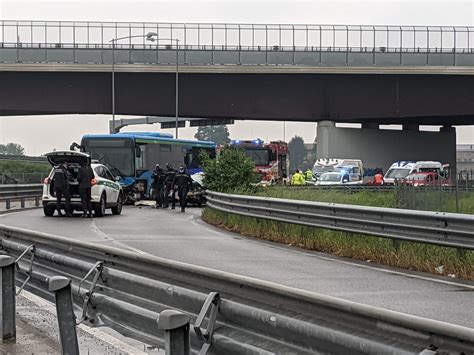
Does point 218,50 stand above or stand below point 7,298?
above

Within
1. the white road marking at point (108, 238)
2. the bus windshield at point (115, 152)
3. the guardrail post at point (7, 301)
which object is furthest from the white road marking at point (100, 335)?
the bus windshield at point (115, 152)

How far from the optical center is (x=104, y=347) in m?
6.71

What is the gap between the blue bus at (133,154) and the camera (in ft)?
111

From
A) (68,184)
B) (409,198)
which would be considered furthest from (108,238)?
(68,184)

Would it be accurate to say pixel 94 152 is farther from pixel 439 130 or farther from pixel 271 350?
pixel 439 130

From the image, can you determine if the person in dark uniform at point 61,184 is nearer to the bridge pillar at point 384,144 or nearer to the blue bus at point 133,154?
the blue bus at point 133,154

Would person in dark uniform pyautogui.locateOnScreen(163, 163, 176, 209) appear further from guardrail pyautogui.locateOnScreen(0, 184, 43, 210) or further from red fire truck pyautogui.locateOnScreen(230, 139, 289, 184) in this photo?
red fire truck pyautogui.locateOnScreen(230, 139, 289, 184)

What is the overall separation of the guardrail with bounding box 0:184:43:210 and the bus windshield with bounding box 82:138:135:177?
272 cm

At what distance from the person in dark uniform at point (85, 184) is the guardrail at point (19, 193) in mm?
5793

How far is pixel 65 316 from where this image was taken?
626 centimetres

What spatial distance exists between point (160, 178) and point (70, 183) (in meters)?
7.41

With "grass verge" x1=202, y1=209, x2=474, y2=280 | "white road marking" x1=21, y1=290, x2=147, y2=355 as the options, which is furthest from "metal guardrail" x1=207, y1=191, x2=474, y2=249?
"white road marking" x1=21, y1=290, x2=147, y2=355

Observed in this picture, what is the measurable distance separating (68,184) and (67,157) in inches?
32.0

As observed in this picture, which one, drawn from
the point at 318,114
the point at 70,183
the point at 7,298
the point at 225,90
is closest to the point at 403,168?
the point at 318,114
